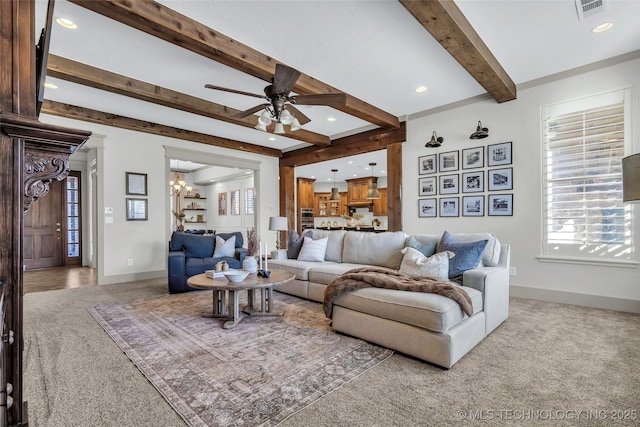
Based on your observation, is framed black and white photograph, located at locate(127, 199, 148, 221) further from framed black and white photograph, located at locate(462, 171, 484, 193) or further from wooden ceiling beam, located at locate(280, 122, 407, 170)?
framed black and white photograph, located at locate(462, 171, 484, 193)

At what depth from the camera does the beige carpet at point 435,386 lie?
65.7 inches

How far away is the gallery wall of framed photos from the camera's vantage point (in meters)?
4.30

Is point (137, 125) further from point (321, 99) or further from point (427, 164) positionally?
point (427, 164)

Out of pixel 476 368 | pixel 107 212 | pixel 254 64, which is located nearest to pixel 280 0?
pixel 254 64

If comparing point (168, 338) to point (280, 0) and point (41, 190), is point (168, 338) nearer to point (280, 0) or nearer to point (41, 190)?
point (41, 190)

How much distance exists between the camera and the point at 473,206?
15.0 feet

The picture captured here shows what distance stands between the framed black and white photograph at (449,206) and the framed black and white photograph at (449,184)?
11 cm

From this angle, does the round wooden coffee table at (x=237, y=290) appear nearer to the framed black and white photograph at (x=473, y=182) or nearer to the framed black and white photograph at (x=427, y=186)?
the framed black and white photograph at (x=427, y=186)

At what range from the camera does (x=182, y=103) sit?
431 cm

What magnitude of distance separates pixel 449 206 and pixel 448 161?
0.69 metres

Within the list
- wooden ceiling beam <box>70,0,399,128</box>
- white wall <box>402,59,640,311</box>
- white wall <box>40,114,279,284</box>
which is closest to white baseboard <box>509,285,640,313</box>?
white wall <box>402,59,640,311</box>

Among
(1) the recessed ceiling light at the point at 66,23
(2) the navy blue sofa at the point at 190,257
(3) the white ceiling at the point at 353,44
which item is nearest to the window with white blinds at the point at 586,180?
(3) the white ceiling at the point at 353,44

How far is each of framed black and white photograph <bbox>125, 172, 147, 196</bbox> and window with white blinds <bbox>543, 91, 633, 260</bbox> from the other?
A: 6132 millimetres

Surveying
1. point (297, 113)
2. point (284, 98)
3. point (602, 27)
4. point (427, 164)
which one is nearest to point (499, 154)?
point (427, 164)
